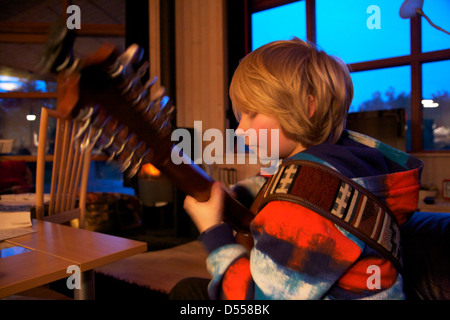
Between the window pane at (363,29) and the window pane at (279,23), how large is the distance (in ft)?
0.65

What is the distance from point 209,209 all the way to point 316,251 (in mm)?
261

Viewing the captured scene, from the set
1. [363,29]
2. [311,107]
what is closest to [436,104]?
[363,29]

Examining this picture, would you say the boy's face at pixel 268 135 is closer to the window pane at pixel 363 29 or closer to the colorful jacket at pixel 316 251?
the colorful jacket at pixel 316 251

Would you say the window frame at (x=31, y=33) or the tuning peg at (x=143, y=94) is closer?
the tuning peg at (x=143, y=94)

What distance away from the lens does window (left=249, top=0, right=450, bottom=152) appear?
9.00ft

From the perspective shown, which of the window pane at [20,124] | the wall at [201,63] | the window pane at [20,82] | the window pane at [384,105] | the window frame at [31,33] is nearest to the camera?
the window pane at [384,105]

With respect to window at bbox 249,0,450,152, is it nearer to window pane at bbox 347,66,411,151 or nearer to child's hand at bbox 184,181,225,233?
window pane at bbox 347,66,411,151

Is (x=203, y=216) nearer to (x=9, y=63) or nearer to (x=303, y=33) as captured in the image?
(x=303, y=33)

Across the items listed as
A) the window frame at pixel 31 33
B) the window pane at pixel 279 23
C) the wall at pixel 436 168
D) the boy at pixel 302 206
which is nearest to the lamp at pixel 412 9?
the wall at pixel 436 168

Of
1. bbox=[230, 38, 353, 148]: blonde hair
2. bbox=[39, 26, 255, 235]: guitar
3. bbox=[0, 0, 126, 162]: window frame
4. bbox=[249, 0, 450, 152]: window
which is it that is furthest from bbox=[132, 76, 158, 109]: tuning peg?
bbox=[0, 0, 126, 162]: window frame

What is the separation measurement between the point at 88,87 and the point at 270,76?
372 mm

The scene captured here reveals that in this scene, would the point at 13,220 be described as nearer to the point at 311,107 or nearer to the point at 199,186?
the point at 199,186

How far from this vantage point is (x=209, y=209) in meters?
0.71

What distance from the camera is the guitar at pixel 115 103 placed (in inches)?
16.4
